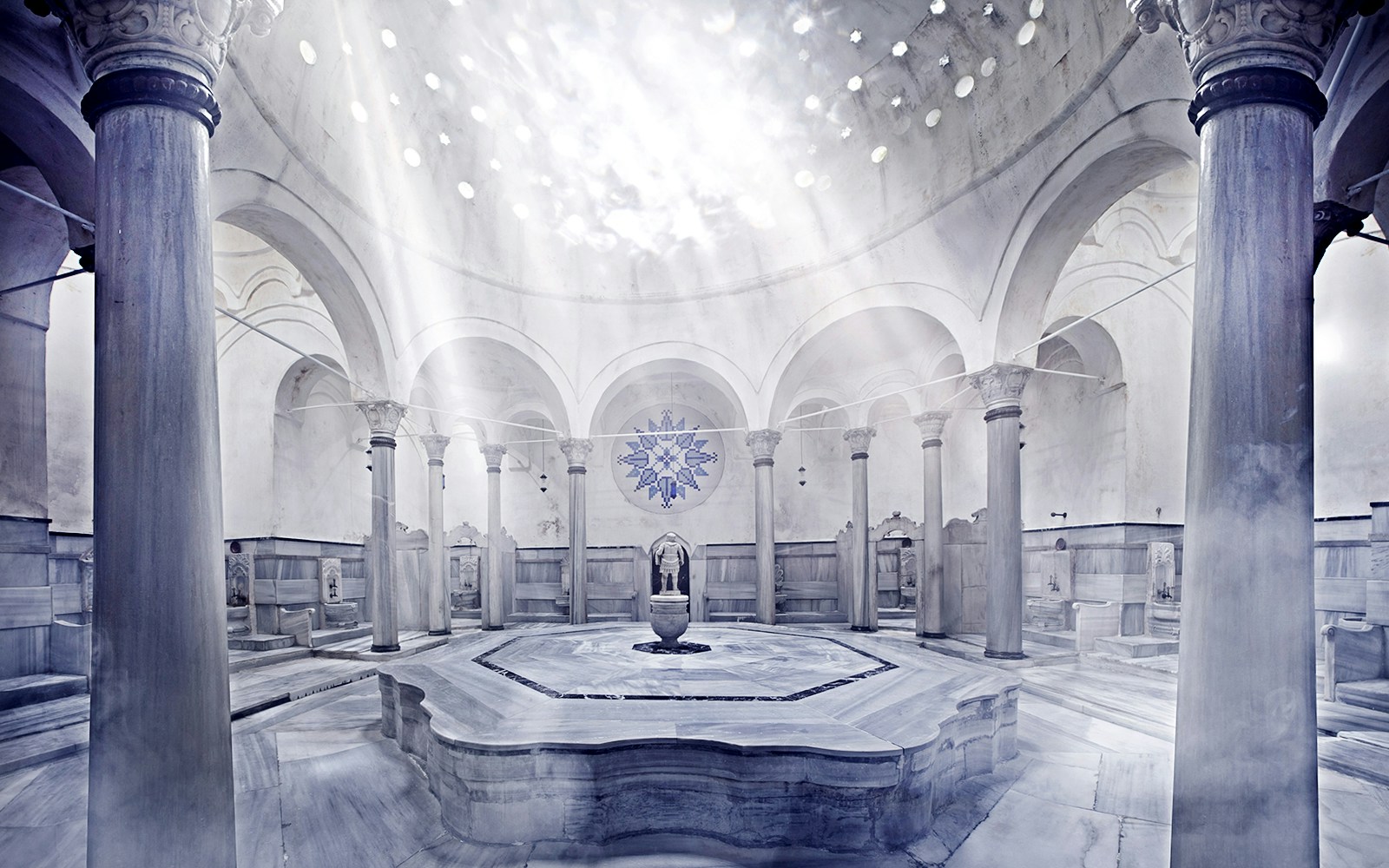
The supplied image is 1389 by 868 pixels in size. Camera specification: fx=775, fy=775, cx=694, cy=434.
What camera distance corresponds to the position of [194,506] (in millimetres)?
3477

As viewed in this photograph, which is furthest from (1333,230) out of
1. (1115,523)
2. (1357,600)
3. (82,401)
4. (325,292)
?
(82,401)

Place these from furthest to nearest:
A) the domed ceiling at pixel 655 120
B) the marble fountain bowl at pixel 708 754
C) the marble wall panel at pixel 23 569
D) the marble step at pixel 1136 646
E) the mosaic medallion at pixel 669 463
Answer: the mosaic medallion at pixel 669 463 → the marble step at pixel 1136 646 → the domed ceiling at pixel 655 120 → the marble wall panel at pixel 23 569 → the marble fountain bowl at pixel 708 754

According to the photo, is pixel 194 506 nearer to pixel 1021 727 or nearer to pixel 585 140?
pixel 1021 727

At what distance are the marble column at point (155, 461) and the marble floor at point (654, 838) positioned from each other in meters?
1.52

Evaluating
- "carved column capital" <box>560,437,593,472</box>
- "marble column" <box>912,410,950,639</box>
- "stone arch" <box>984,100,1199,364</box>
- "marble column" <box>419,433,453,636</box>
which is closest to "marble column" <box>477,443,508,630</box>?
"marble column" <box>419,433,453,636</box>

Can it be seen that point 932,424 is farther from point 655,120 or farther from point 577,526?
point 655,120

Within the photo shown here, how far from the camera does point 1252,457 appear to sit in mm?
3299

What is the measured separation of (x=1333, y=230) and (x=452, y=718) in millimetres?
6833

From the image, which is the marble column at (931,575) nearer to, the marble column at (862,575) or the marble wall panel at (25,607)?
the marble column at (862,575)

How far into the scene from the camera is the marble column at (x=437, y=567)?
45.7 feet

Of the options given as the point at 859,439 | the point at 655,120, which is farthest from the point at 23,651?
the point at 859,439

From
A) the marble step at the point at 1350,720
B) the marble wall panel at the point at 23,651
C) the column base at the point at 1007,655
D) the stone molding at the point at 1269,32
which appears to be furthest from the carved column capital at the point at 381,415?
the marble step at the point at 1350,720

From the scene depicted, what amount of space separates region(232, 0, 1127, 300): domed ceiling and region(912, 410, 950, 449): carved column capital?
10.8ft

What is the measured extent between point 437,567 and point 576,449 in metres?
3.32
